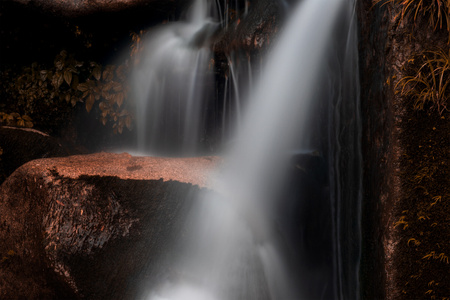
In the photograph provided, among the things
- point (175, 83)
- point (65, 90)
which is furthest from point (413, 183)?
point (65, 90)

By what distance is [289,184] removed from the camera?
3.58 metres

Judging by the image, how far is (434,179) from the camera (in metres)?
2.41

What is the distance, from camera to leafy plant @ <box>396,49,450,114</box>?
2.37 metres

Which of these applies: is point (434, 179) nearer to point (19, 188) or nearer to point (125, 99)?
point (19, 188)

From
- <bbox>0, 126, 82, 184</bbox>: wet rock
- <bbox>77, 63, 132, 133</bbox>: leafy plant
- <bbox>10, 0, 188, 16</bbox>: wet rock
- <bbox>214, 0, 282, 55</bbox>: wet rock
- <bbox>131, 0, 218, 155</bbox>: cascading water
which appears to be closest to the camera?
<bbox>214, 0, 282, 55</bbox>: wet rock

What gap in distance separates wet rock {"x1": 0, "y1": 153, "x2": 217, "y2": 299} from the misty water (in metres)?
0.19

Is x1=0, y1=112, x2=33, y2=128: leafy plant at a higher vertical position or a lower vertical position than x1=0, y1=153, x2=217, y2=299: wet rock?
higher

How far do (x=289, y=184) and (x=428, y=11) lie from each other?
1852 millimetres

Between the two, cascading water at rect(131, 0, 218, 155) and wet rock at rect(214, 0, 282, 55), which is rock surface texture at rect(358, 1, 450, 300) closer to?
wet rock at rect(214, 0, 282, 55)

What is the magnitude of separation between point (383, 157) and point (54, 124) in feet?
14.3

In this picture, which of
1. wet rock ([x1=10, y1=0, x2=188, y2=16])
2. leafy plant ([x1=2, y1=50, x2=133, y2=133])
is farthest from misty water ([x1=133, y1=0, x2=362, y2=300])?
leafy plant ([x1=2, y1=50, x2=133, y2=133])

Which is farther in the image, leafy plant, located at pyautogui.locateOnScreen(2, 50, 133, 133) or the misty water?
leafy plant, located at pyautogui.locateOnScreen(2, 50, 133, 133)

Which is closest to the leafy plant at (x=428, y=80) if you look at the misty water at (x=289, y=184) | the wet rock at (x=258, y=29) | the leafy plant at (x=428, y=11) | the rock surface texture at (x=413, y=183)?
the rock surface texture at (x=413, y=183)

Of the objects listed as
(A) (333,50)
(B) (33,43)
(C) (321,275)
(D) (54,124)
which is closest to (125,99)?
(D) (54,124)
